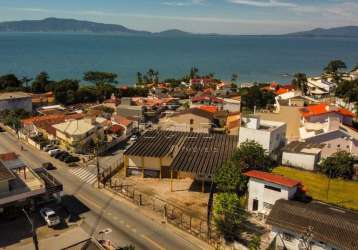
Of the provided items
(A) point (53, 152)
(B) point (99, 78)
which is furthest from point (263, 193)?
(B) point (99, 78)

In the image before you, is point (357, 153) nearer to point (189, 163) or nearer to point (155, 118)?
point (189, 163)

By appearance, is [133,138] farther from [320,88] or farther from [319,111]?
[320,88]

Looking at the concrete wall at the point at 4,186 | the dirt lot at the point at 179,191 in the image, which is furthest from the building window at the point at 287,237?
the concrete wall at the point at 4,186

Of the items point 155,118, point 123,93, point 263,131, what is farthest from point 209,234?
point 123,93

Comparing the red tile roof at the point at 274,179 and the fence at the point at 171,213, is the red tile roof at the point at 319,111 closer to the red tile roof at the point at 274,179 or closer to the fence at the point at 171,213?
the red tile roof at the point at 274,179

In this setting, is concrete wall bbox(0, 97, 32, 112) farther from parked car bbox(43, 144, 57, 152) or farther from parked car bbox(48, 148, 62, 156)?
parked car bbox(48, 148, 62, 156)

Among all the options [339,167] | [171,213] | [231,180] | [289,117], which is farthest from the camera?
[289,117]
